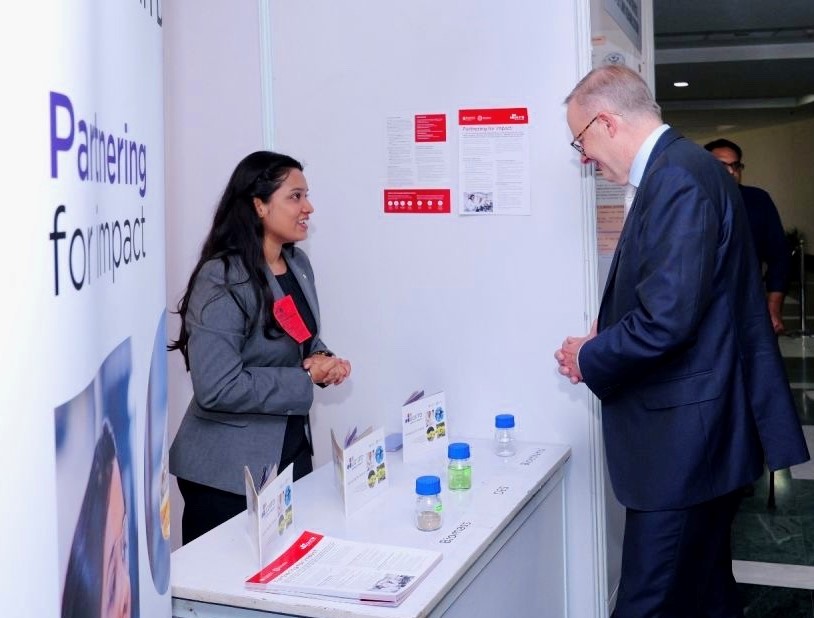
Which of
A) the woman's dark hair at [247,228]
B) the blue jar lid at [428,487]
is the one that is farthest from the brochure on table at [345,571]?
the woman's dark hair at [247,228]

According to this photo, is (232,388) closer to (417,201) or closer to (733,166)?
(417,201)

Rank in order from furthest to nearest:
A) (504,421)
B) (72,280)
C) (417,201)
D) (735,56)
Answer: (735,56)
(417,201)
(504,421)
(72,280)

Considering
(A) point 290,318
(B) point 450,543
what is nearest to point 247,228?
(A) point 290,318

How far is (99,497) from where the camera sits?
914 millimetres

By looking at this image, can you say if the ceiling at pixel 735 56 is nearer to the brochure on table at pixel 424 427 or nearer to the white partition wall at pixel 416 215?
the white partition wall at pixel 416 215

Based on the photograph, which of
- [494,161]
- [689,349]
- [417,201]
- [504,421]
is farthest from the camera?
[417,201]

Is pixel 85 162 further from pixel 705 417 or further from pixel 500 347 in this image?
pixel 500 347

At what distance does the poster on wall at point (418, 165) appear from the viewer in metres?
2.72

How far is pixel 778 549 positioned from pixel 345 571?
2.60 meters

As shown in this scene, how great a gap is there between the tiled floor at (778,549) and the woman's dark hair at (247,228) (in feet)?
6.51

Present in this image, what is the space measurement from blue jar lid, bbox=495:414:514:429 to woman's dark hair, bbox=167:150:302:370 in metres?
0.66

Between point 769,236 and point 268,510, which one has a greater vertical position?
point 769,236

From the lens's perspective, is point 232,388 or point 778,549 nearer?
point 232,388

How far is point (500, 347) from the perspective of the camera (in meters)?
2.70
